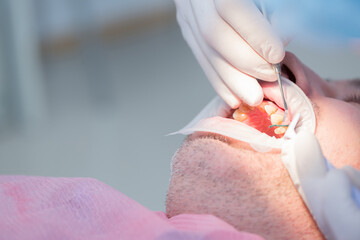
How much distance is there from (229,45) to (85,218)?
0.49m

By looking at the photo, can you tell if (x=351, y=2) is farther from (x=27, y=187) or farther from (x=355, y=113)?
(x=27, y=187)

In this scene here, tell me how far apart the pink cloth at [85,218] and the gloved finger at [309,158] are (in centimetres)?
17

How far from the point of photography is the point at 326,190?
845mm

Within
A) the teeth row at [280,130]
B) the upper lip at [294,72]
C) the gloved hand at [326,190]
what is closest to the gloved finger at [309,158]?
the gloved hand at [326,190]

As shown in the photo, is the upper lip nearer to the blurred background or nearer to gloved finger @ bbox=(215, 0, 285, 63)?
Answer: gloved finger @ bbox=(215, 0, 285, 63)

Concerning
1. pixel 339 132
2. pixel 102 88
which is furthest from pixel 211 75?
pixel 102 88

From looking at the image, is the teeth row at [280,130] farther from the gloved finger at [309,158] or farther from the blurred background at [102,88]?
the blurred background at [102,88]

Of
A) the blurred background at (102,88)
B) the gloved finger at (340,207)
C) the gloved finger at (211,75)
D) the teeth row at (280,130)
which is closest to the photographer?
the gloved finger at (340,207)

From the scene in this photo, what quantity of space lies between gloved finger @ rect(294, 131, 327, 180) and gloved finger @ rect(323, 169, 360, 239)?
0.08 ft

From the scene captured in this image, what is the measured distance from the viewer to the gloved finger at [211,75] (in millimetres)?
1156

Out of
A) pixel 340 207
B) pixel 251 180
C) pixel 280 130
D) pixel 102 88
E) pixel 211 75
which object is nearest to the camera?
pixel 340 207

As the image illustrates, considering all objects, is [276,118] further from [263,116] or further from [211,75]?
[211,75]

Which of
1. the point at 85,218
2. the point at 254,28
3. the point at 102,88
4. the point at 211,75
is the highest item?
the point at 254,28

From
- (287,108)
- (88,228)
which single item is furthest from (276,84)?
(88,228)
